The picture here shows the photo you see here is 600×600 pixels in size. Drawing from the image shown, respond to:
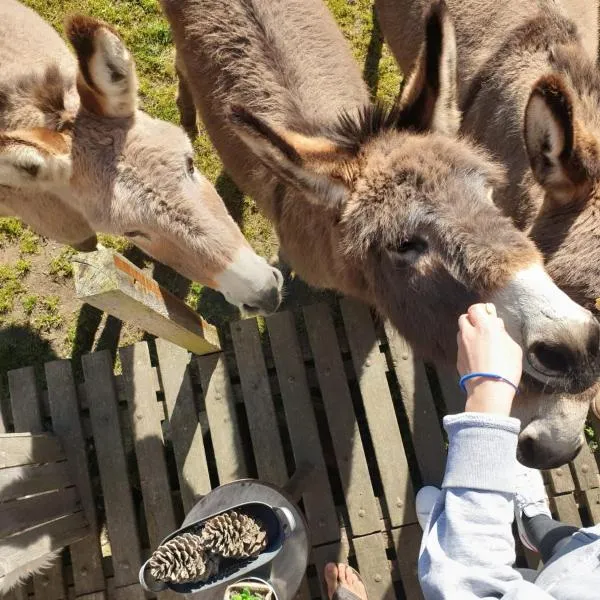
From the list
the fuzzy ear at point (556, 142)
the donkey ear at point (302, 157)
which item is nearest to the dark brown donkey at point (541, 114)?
the fuzzy ear at point (556, 142)

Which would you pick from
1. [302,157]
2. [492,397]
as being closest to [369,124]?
[302,157]

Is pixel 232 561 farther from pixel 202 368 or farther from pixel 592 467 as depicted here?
pixel 592 467

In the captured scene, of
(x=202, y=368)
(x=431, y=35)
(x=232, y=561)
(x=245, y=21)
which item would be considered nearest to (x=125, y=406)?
(x=202, y=368)

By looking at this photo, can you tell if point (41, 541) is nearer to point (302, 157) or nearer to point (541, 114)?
point (302, 157)

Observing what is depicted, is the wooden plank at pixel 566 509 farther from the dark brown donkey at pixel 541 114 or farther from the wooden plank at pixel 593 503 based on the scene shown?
the dark brown donkey at pixel 541 114

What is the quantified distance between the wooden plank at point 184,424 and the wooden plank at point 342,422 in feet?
2.98

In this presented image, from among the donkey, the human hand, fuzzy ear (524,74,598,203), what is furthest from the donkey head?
Answer: the donkey

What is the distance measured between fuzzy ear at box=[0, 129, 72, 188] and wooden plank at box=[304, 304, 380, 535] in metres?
1.84

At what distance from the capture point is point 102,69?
2496 mm

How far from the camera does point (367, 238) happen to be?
222 centimetres

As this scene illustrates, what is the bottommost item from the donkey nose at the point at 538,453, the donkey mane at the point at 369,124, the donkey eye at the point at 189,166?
the donkey nose at the point at 538,453

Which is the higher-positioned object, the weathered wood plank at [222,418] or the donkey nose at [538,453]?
the weathered wood plank at [222,418]

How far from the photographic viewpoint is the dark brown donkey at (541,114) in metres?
2.32

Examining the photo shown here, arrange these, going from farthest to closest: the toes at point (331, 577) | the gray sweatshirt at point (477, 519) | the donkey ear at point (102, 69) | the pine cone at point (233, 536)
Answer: the toes at point (331, 577)
the pine cone at point (233, 536)
the donkey ear at point (102, 69)
the gray sweatshirt at point (477, 519)
